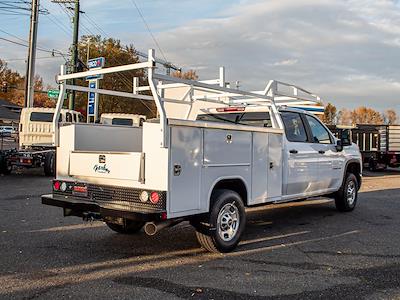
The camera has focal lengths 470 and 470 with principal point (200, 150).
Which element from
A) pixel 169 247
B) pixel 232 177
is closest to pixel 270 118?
pixel 232 177

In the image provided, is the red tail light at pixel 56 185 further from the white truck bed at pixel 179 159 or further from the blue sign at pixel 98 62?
the blue sign at pixel 98 62

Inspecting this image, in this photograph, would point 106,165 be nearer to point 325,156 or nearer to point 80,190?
point 80,190

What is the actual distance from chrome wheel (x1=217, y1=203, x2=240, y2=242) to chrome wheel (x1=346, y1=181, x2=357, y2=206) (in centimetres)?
437

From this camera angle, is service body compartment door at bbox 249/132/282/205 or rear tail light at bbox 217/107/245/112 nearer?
service body compartment door at bbox 249/132/282/205

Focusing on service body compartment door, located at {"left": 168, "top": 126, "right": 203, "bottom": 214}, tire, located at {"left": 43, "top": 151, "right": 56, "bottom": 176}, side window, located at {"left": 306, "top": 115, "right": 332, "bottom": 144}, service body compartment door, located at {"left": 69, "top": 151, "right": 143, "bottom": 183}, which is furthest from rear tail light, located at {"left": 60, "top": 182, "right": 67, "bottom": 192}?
tire, located at {"left": 43, "top": 151, "right": 56, "bottom": 176}

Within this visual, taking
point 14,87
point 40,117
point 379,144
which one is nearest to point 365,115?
point 14,87

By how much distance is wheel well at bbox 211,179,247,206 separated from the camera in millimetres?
6277

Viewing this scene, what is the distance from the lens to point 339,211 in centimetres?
1016

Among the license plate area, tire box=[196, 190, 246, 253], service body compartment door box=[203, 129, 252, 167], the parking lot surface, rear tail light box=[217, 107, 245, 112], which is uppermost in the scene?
rear tail light box=[217, 107, 245, 112]

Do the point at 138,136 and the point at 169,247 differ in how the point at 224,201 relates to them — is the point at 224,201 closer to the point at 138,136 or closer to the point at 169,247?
the point at 169,247

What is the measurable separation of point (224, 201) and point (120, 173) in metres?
1.40

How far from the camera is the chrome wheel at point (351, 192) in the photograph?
1000 centimetres

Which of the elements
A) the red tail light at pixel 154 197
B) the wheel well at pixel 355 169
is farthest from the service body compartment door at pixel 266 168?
the wheel well at pixel 355 169

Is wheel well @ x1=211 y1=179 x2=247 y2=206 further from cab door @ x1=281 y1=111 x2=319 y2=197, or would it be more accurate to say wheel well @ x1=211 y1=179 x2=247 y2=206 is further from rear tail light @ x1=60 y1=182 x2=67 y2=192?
rear tail light @ x1=60 y1=182 x2=67 y2=192
